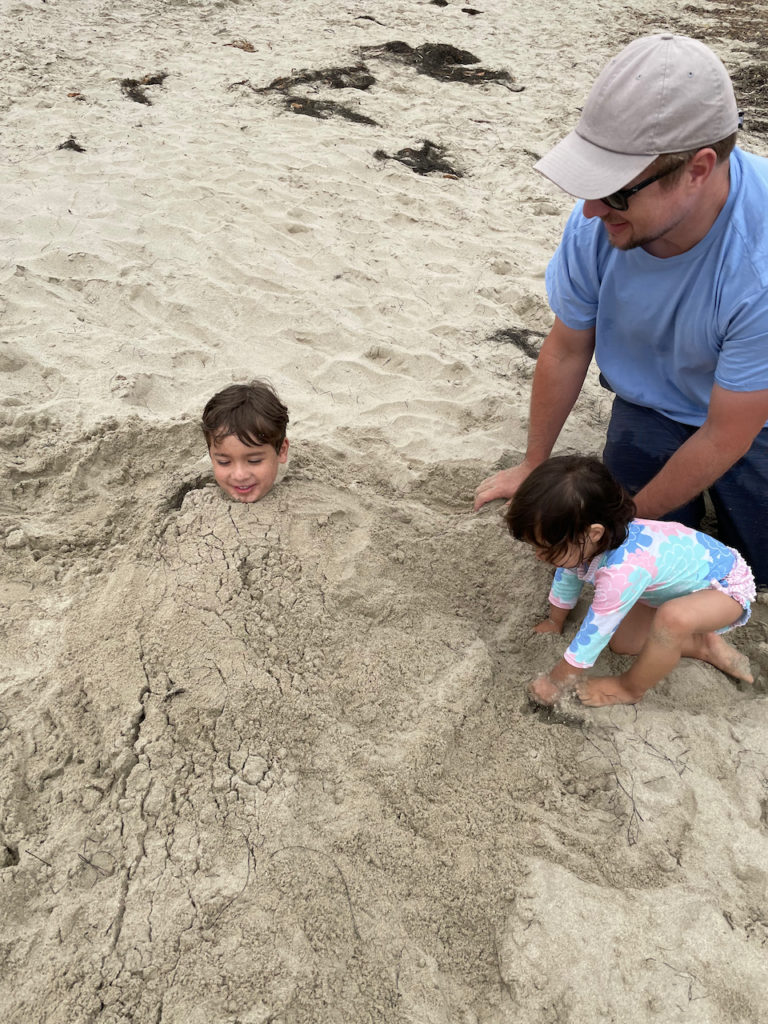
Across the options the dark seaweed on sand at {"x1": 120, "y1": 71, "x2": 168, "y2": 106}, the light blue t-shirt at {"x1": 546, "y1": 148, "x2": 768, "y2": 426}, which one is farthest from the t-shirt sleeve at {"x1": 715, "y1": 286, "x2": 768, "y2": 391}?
the dark seaweed on sand at {"x1": 120, "y1": 71, "x2": 168, "y2": 106}

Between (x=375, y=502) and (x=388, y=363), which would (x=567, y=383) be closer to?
(x=375, y=502)

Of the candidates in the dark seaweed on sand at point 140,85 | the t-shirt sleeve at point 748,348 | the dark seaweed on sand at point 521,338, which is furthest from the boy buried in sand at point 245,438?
the dark seaweed on sand at point 140,85

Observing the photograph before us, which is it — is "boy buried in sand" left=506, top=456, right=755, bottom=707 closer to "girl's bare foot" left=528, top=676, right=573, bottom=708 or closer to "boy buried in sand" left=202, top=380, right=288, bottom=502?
"girl's bare foot" left=528, top=676, right=573, bottom=708

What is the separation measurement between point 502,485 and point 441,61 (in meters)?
5.17

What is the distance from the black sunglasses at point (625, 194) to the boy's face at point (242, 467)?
119 cm

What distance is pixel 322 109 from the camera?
569cm

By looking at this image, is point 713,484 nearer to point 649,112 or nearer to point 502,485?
point 502,485

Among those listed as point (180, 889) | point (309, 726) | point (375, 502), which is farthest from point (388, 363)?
point (180, 889)

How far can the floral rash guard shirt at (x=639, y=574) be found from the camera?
7.20ft

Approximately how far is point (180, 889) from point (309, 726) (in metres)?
0.51

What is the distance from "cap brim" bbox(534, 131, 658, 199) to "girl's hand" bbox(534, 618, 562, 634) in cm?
124

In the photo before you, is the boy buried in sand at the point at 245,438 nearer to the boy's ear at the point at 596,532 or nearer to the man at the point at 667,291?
the man at the point at 667,291

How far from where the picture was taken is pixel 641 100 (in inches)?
75.4

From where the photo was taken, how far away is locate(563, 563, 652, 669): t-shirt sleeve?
2188 millimetres
